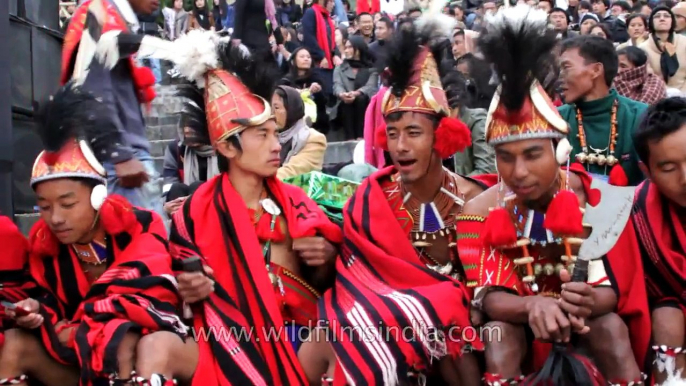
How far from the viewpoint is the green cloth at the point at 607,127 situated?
18.1 ft

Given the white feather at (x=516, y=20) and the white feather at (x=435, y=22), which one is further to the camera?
the white feather at (x=435, y=22)

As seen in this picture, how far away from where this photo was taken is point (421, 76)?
4.66 meters

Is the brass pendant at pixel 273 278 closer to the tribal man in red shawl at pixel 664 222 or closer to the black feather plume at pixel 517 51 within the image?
the black feather plume at pixel 517 51

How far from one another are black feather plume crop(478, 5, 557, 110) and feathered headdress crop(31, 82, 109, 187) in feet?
6.48

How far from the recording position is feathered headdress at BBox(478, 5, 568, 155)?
4.02 metres

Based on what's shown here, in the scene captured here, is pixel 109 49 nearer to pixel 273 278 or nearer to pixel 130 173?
pixel 130 173

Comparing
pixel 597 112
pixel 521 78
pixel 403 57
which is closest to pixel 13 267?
pixel 403 57

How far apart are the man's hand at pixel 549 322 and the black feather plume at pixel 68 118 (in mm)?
2360

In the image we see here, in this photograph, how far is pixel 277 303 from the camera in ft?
15.0

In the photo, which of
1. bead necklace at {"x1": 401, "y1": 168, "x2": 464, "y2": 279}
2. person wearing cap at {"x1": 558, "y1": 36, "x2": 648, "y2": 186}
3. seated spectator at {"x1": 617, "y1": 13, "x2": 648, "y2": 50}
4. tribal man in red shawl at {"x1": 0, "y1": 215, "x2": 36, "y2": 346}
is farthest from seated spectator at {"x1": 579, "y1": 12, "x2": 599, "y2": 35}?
tribal man in red shawl at {"x1": 0, "y1": 215, "x2": 36, "y2": 346}

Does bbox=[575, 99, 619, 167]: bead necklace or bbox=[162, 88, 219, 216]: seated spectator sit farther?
bbox=[575, 99, 619, 167]: bead necklace

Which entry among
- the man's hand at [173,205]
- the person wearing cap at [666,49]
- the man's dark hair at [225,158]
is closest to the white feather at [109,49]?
the man's dark hair at [225,158]

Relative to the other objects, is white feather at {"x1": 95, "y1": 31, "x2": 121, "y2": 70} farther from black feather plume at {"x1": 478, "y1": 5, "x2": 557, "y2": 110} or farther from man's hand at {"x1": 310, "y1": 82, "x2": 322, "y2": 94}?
man's hand at {"x1": 310, "y1": 82, "x2": 322, "y2": 94}

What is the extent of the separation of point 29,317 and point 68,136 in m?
0.93
